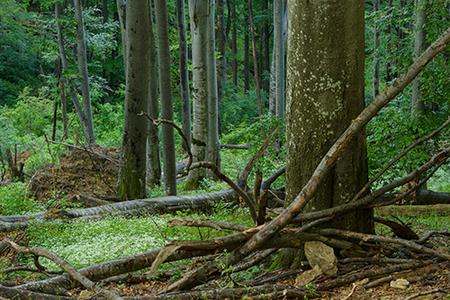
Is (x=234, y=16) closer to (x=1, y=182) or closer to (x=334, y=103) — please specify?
(x=1, y=182)

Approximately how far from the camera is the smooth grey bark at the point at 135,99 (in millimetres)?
9844

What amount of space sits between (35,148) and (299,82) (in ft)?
63.3

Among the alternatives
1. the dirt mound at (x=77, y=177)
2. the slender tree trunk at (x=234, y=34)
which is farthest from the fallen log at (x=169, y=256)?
the slender tree trunk at (x=234, y=34)

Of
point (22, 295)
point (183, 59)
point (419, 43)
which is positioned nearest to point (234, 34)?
point (183, 59)

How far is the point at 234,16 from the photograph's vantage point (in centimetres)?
4138

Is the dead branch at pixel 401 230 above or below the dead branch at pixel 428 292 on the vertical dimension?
above

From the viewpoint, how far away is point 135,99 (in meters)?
10.1

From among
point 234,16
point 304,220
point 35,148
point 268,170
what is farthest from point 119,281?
point 234,16

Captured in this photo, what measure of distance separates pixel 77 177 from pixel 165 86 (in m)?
4.02

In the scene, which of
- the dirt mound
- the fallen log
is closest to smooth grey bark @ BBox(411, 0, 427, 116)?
the fallen log

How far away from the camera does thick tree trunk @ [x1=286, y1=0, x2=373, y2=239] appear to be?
4.65 metres

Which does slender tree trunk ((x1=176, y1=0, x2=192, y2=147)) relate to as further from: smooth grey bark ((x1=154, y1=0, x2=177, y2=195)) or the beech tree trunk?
smooth grey bark ((x1=154, y1=0, x2=177, y2=195))

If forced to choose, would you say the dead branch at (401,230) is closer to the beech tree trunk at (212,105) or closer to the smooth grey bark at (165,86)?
the smooth grey bark at (165,86)

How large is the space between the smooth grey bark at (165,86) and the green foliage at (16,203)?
2.84m
